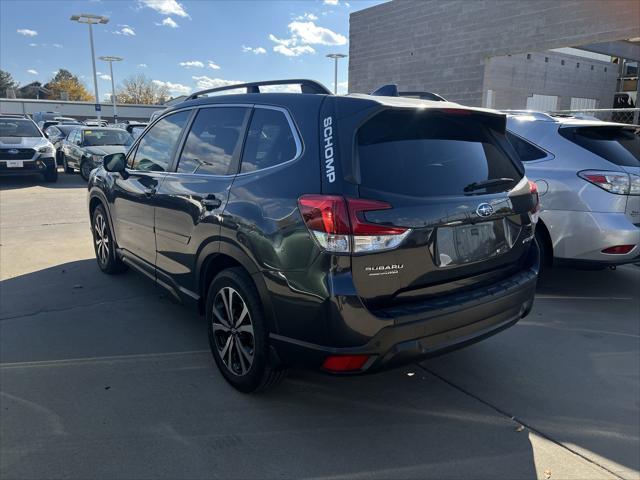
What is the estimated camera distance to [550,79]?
27.4 metres

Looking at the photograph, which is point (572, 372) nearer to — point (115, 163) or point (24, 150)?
point (115, 163)

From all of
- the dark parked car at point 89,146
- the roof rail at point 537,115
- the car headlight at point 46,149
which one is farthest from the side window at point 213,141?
the car headlight at point 46,149

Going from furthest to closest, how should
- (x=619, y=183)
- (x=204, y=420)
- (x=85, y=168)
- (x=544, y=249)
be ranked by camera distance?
1. (x=85, y=168)
2. (x=544, y=249)
3. (x=619, y=183)
4. (x=204, y=420)

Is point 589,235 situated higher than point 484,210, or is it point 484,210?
point 484,210

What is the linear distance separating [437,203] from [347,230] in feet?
1.82

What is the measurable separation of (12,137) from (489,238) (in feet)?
45.9

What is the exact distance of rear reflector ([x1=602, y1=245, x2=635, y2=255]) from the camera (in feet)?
14.6

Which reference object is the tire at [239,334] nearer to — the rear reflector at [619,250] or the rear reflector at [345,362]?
the rear reflector at [345,362]

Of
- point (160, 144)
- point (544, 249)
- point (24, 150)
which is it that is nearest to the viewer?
point (160, 144)

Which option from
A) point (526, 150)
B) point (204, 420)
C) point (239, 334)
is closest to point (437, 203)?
point (239, 334)

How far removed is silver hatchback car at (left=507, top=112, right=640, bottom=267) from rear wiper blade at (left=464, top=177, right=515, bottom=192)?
191cm

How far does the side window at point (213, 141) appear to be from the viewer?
322 centimetres

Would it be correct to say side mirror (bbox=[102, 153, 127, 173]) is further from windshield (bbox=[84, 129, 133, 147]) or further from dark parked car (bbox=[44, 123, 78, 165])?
dark parked car (bbox=[44, 123, 78, 165])

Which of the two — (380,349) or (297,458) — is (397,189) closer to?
(380,349)
